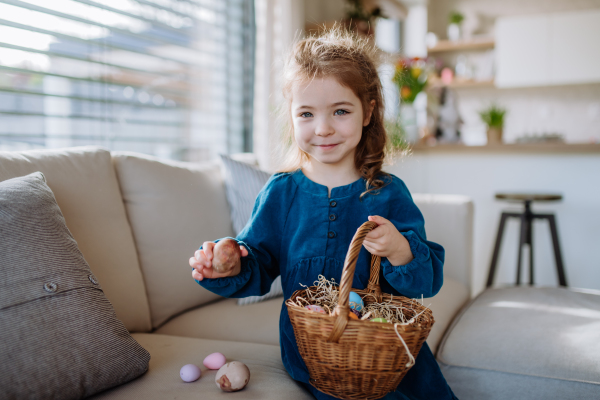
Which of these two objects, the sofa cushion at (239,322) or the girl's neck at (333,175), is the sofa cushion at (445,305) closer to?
the sofa cushion at (239,322)

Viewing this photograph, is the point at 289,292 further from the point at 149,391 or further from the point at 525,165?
the point at 525,165

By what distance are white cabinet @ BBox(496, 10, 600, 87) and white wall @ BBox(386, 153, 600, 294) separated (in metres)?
1.91

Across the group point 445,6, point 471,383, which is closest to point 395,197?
point 471,383

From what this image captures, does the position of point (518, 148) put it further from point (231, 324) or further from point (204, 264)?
point (204, 264)

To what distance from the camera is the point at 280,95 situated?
2.51m

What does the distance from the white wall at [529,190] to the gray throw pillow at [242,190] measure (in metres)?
1.42

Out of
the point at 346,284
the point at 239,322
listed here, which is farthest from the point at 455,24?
the point at 346,284

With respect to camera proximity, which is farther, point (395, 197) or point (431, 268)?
point (395, 197)

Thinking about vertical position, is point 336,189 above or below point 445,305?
above

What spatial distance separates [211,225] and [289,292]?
62 cm

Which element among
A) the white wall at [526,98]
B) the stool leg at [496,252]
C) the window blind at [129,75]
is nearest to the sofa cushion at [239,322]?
the window blind at [129,75]

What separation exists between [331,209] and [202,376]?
1.52 ft

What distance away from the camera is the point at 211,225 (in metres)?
1.60

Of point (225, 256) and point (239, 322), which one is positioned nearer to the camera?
point (225, 256)
